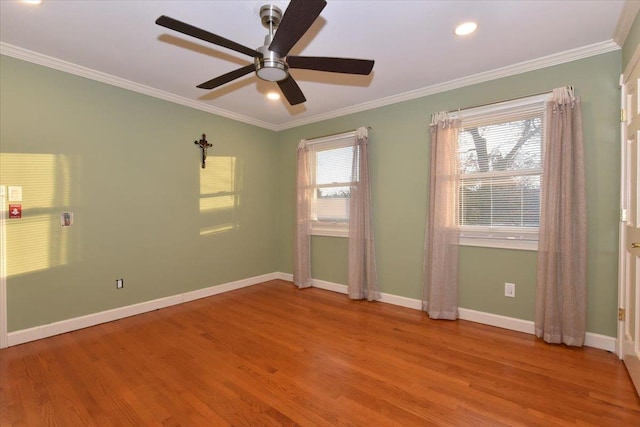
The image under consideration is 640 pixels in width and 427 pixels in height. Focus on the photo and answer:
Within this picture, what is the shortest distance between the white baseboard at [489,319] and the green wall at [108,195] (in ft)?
4.85

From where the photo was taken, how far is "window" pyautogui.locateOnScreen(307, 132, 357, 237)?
14.2 ft

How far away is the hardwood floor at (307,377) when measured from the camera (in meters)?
1.79

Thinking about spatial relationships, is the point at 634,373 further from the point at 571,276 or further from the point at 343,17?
the point at 343,17

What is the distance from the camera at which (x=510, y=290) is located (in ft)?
9.97

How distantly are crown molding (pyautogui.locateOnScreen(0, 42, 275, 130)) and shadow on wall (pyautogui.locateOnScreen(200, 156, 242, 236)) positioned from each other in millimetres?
676

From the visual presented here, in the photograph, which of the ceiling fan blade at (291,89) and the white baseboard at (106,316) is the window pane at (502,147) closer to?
the ceiling fan blade at (291,89)

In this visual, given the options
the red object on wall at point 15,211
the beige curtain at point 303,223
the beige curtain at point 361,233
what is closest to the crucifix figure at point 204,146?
the beige curtain at point 303,223

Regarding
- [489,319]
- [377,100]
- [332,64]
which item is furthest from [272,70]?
[489,319]

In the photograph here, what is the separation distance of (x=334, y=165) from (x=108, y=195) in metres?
2.83

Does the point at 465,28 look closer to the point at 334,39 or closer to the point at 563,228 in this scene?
the point at 334,39

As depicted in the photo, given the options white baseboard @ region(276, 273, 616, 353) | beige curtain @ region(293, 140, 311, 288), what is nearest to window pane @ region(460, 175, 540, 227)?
white baseboard @ region(276, 273, 616, 353)

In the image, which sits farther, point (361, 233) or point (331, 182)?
point (331, 182)

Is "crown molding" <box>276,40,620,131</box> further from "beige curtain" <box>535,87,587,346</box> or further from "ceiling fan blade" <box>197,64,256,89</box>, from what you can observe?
"ceiling fan blade" <box>197,64,256,89</box>

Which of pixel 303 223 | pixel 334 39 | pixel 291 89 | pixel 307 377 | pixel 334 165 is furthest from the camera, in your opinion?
pixel 303 223
